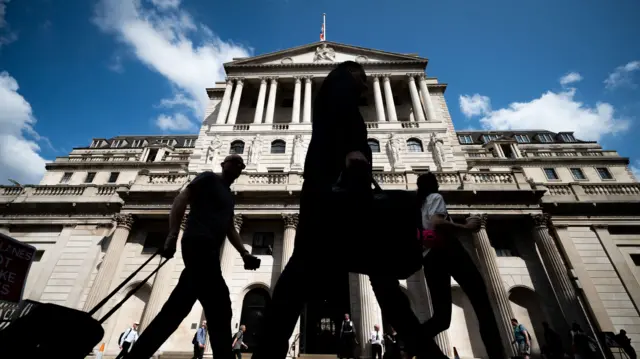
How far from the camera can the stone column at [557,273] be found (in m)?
13.7

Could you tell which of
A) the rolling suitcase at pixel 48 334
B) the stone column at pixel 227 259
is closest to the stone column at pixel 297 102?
the stone column at pixel 227 259

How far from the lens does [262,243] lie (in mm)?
18078

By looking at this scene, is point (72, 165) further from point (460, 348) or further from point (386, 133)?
point (460, 348)

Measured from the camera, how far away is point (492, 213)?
664 inches

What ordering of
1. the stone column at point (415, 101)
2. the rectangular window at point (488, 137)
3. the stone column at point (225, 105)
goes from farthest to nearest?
the rectangular window at point (488, 137), the stone column at point (225, 105), the stone column at point (415, 101)

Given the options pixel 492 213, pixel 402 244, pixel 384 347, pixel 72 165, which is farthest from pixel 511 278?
pixel 72 165

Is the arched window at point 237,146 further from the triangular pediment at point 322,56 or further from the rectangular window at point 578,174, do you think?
the rectangular window at point 578,174

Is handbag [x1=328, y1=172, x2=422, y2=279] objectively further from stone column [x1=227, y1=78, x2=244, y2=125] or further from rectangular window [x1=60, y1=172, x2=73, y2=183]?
rectangular window [x1=60, y1=172, x2=73, y2=183]

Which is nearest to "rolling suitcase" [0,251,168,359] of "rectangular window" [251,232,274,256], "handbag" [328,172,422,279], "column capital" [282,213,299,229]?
"handbag" [328,172,422,279]

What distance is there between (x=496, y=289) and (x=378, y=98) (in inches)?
729

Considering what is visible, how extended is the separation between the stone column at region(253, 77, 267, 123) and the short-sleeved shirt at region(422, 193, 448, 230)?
23.6 metres

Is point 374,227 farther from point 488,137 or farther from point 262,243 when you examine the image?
point 488,137

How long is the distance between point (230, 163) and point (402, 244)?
8.54 feet

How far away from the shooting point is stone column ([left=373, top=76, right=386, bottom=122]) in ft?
84.7
